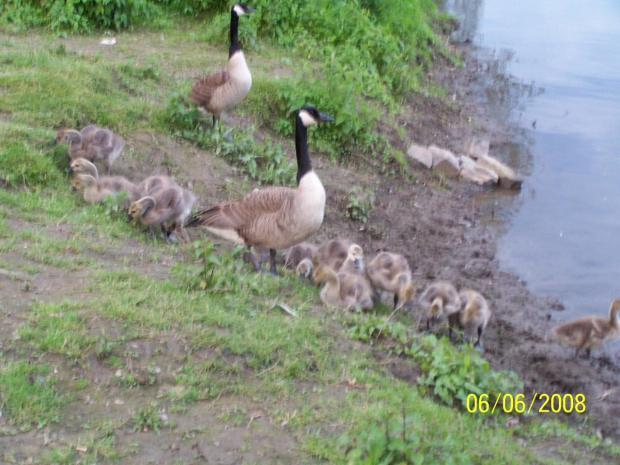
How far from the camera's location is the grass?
15.3 feet

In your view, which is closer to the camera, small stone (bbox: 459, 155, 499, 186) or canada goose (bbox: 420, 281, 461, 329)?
canada goose (bbox: 420, 281, 461, 329)

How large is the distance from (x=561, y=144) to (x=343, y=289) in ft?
32.1

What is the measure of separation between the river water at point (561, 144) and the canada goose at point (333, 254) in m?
3.02

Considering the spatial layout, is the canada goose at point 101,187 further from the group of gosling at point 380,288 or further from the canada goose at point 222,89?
the canada goose at point 222,89

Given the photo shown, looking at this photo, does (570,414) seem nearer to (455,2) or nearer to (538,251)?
(538,251)

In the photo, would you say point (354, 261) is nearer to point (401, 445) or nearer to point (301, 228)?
point (301, 228)

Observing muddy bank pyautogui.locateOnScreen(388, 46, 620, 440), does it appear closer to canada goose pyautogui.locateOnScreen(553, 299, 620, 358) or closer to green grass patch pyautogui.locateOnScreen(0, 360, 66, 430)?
canada goose pyautogui.locateOnScreen(553, 299, 620, 358)

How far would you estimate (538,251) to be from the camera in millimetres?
11312

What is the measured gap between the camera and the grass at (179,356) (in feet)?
15.3

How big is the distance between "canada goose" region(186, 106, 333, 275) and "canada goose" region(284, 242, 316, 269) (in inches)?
34.6

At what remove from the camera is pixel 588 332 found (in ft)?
27.1

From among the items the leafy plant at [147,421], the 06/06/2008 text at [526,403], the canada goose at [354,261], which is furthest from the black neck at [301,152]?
the leafy plant at [147,421]

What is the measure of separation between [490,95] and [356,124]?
7.84 meters

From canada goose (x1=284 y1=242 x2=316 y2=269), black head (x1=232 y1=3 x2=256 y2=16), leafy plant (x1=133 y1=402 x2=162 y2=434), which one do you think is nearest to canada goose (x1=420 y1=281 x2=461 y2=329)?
canada goose (x1=284 y1=242 x2=316 y2=269)
